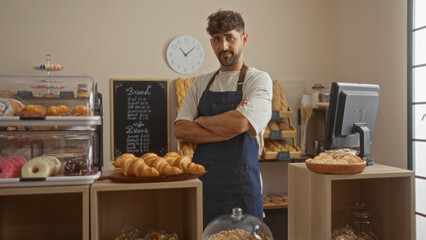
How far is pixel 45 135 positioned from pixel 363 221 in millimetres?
1471

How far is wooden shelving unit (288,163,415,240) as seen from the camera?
5.63 ft

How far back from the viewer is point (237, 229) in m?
1.39

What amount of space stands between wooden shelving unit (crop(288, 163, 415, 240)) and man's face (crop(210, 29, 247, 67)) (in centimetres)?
65

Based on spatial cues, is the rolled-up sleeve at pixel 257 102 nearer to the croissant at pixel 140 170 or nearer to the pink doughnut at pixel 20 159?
the croissant at pixel 140 170

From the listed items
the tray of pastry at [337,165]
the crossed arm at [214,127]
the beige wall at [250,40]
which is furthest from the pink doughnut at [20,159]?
the beige wall at [250,40]

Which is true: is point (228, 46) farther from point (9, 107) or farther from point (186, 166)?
point (9, 107)

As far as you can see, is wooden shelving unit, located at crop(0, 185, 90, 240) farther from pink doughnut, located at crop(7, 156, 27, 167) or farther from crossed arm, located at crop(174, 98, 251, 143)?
crossed arm, located at crop(174, 98, 251, 143)

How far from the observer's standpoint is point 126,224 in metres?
1.59

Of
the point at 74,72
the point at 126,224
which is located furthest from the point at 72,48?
the point at 126,224

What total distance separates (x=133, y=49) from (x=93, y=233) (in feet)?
9.65

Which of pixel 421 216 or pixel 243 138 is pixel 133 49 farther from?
pixel 421 216

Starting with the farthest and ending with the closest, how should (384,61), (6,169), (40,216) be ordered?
1. (384,61)
2. (40,216)
3. (6,169)

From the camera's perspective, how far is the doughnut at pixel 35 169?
4.21 feet

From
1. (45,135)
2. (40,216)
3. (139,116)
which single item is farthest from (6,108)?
(139,116)
